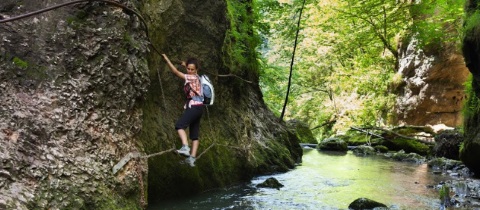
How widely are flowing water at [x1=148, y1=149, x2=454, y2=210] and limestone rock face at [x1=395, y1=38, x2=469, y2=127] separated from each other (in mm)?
12396

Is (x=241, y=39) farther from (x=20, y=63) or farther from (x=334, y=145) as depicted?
(x=334, y=145)

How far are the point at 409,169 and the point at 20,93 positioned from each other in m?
13.4

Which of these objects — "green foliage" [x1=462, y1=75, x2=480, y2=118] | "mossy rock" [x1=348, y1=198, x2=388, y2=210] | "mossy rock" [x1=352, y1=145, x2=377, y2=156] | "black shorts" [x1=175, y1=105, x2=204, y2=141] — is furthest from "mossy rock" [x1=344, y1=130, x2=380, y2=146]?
"black shorts" [x1=175, y1=105, x2=204, y2=141]

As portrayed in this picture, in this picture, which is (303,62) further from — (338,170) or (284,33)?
(338,170)

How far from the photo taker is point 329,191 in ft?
32.1

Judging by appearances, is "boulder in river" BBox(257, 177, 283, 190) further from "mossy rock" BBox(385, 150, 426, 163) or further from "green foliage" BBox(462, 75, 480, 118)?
"mossy rock" BBox(385, 150, 426, 163)

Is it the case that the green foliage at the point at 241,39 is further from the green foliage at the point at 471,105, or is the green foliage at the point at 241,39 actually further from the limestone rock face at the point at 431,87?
the limestone rock face at the point at 431,87

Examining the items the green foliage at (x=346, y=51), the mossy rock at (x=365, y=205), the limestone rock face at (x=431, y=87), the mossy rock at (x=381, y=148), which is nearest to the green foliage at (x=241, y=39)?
the green foliage at (x=346, y=51)

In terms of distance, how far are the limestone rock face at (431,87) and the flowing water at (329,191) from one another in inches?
488

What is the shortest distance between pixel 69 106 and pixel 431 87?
24.8 metres

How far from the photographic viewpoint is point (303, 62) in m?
33.8

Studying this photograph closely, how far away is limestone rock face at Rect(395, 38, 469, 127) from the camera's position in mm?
24328

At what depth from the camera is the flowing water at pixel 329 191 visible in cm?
803

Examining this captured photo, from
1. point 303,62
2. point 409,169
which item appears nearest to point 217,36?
A: point 409,169
